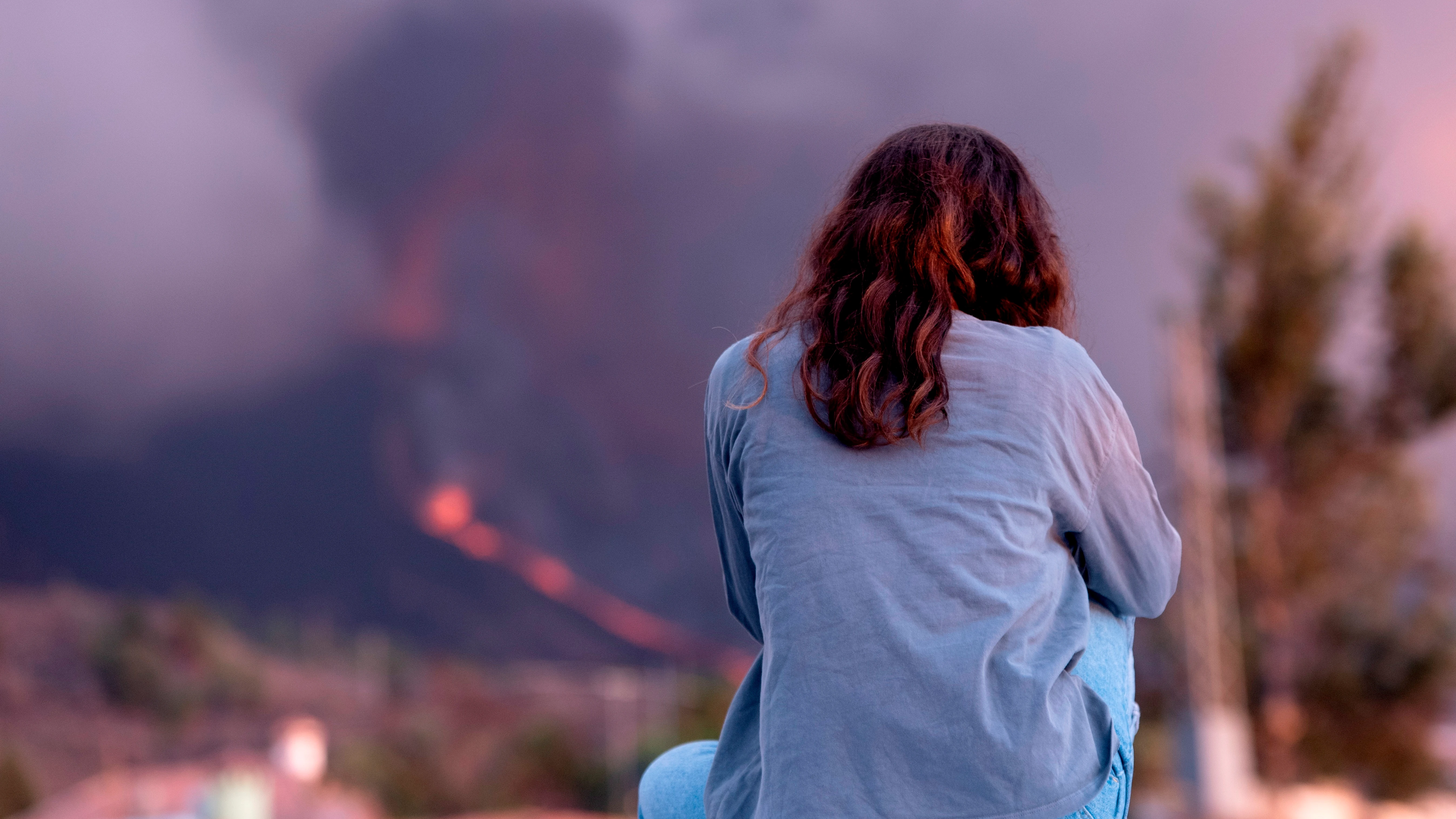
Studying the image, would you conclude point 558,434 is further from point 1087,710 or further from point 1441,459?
point 1087,710

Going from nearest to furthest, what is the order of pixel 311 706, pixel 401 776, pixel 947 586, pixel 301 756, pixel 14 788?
pixel 947 586 < pixel 301 756 < pixel 14 788 < pixel 401 776 < pixel 311 706

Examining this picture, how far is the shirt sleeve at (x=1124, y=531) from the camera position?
30.8 inches

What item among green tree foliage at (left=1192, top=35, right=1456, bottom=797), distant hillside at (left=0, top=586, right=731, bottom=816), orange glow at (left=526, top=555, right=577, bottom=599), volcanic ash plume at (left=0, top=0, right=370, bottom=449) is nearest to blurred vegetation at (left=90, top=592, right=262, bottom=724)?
distant hillside at (left=0, top=586, right=731, bottom=816)

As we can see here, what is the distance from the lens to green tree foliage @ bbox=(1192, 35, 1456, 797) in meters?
8.53

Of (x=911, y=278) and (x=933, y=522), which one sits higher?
(x=911, y=278)

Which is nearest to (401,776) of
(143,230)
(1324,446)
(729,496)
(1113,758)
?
(143,230)

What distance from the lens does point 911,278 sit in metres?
0.80

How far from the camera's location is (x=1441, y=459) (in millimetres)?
9055

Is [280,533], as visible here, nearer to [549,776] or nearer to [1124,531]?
[549,776]

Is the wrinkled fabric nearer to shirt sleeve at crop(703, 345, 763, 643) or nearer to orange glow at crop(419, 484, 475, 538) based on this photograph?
shirt sleeve at crop(703, 345, 763, 643)

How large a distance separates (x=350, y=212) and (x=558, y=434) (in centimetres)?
286

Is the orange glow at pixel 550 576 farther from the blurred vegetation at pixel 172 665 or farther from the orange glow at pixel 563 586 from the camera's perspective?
the blurred vegetation at pixel 172 665

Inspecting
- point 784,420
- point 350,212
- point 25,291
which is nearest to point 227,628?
point 25,291

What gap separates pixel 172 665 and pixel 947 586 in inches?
379
